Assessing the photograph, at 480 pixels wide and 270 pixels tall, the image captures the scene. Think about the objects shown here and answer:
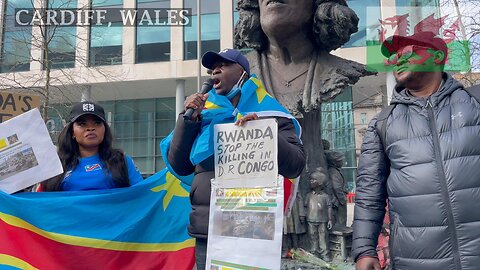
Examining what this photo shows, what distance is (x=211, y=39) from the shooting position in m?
23.2

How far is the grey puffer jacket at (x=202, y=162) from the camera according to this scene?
2.55 m

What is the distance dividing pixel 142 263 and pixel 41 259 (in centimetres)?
75

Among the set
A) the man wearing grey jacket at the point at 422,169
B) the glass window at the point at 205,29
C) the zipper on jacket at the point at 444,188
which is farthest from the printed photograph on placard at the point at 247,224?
the glass window at the point at 205,29

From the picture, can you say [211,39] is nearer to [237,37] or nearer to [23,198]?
[237,37]

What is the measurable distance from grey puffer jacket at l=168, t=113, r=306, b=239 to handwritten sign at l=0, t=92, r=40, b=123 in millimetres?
4217

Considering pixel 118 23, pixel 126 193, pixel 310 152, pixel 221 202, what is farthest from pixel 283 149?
pixel 118 23

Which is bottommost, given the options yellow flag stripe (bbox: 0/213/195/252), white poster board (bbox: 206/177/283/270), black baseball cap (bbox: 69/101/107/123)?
yellow flag stripe (bbox: 0/213/195/252)

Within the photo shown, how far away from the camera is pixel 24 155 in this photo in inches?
139

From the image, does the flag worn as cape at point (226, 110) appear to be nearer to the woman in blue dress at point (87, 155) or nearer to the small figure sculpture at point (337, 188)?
the woman in blue dress at point (87, 155)

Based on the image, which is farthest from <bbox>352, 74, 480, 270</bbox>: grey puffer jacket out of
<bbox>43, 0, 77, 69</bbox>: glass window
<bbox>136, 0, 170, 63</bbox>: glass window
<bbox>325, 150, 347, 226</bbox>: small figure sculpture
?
<bbox>136, 0, 170, 63</bbox>: glass window

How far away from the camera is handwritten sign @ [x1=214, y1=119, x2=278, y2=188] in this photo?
95.0 inches

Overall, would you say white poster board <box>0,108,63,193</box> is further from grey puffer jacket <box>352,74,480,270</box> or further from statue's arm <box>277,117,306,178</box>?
grey puffer jacket <box>352,74,480,270</box>

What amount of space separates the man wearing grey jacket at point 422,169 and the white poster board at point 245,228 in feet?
1.70

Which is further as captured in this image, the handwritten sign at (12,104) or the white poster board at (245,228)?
the handwritten sign at (12,104)
